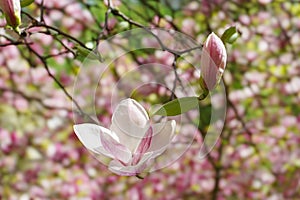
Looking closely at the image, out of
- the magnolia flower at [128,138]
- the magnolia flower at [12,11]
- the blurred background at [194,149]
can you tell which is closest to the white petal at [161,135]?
the magnolia flower at [128,138]

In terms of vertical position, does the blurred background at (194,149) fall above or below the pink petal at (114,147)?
above

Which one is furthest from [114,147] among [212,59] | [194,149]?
[194,149]

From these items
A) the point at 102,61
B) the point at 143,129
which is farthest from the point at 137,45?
the point at 143,129

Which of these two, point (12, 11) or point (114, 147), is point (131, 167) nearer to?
point (114, 147)

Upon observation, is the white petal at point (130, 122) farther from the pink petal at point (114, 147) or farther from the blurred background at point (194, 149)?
the blurred background at point (194, 149)

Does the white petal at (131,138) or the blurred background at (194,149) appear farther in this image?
the blurred background at (194,149)
